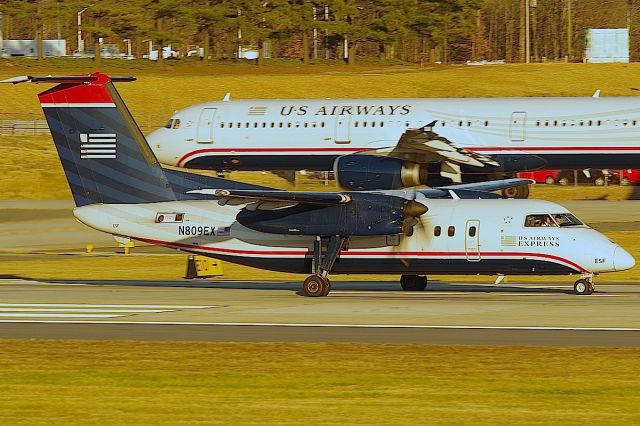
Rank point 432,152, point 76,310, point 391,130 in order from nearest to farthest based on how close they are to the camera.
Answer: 1. point 76,310
2. point 432,152
3. point 391,130

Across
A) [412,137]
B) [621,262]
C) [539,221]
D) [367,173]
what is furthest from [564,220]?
[412,137]

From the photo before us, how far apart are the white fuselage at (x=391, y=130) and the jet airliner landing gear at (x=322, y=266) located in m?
24.5

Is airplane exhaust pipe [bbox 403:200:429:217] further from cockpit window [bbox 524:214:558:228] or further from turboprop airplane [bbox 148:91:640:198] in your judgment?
turboprop airplane [bbox 148:91:640:198]

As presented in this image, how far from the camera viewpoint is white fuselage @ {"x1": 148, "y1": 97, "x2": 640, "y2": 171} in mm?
51500

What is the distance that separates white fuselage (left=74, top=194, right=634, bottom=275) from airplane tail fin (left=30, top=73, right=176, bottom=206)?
0.78 metres

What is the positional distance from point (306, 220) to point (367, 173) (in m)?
18.9

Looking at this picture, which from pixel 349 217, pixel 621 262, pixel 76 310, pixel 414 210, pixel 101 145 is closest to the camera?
pixel 76 310

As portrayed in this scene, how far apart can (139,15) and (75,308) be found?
105596mm

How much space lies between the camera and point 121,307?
26031 millimetres

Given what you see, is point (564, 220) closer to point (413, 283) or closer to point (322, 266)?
point (413, 283)

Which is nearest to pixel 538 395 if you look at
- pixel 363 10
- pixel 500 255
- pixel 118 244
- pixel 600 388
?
pixel 600 388

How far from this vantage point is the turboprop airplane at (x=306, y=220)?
27.7 metres

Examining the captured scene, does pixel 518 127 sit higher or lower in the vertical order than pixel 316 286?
higher

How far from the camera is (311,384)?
55.5ft
